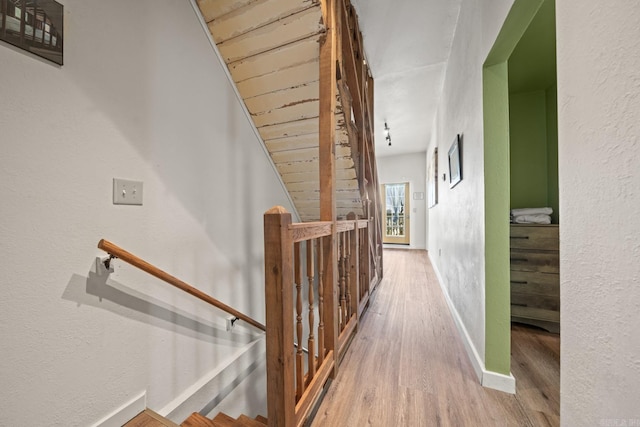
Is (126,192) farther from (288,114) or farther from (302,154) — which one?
(302,154)

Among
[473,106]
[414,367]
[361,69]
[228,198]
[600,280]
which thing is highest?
[361,69]

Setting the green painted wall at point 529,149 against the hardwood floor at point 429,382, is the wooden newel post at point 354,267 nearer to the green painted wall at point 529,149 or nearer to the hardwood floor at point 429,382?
the hardwood floor at point 429,382

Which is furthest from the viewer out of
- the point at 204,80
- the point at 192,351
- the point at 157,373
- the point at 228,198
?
the point at 228,198

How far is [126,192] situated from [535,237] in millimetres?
2892

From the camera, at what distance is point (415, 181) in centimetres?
665

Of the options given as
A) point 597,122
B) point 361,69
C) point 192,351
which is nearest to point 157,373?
point 192,351

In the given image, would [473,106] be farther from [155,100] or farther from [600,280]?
[155,100]

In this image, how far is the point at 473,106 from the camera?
159cm

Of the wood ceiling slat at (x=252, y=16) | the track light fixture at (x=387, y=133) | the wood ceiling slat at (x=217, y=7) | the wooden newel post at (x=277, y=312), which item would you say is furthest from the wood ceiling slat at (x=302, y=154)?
the track light fixture at (x=387, y=133)

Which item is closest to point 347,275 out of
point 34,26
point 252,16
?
point 252,16

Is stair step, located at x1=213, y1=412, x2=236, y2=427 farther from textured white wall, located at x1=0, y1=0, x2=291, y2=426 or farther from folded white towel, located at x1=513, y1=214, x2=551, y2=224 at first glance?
folded white towel, located at x1=513, y1=214, x2=551, y2=224

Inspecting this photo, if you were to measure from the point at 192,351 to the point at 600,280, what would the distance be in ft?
5.93

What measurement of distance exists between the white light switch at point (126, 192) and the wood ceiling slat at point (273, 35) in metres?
1.13

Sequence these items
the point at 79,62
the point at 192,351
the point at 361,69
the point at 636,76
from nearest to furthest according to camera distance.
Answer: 1. the point at 636,76
2. the point at 79,62
3. the point at 192,351
4. the point at 361,69
